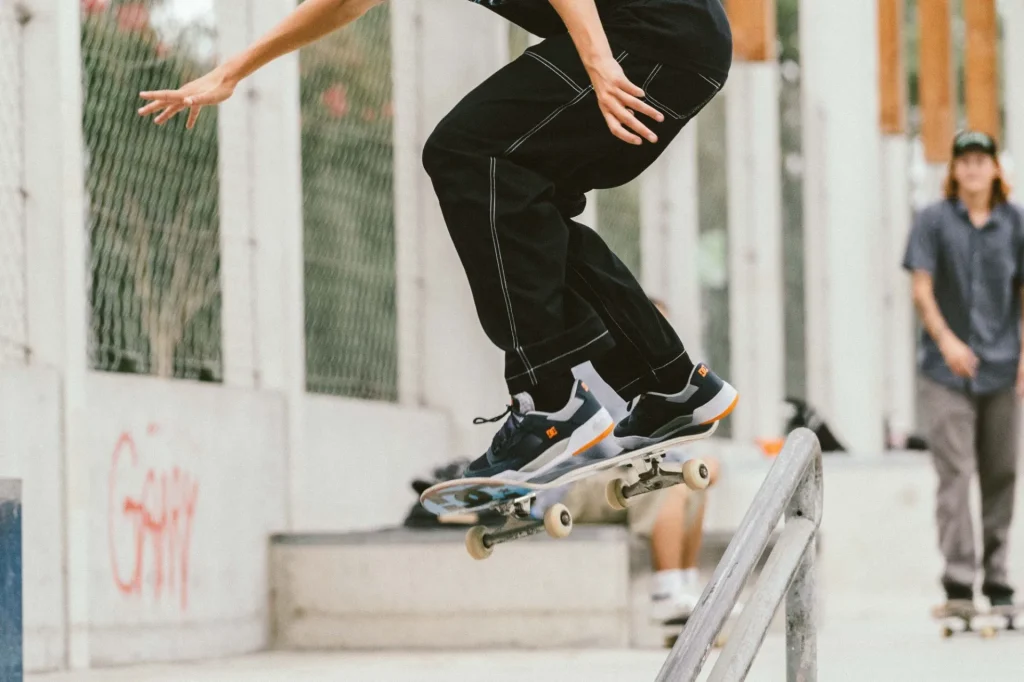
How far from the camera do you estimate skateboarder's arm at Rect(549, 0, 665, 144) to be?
Answer: 3.88m

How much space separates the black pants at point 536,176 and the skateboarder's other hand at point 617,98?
16 cm

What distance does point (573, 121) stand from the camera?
→ 408 centimetres

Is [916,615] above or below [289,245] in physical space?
below

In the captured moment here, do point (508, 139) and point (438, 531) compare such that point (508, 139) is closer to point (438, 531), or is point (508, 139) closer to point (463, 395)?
point (438, 531)

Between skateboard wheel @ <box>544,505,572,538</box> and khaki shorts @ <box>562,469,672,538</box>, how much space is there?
3778mm

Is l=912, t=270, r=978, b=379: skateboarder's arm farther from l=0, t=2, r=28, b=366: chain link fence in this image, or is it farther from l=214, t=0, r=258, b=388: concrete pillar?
l=0, t=2, r=28, b=366: chain link fence

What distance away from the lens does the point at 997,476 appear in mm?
8398

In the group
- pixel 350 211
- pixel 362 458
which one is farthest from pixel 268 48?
pixel 362 458

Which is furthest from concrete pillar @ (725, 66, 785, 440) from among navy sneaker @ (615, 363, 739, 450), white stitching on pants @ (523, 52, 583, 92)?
white stitching on pants @ (523, 52, 583, 92)

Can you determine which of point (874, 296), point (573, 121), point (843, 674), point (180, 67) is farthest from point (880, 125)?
point (573, 121)

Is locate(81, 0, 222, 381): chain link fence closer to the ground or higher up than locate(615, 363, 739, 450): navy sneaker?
higher up

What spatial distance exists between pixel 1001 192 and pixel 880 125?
11.0 meters

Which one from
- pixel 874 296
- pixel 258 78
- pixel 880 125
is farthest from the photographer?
pixel 880 125

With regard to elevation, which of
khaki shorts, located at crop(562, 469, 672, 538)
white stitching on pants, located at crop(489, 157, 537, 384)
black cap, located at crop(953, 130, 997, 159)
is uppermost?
black cap, located at crop(953, 130, 997, 159)
